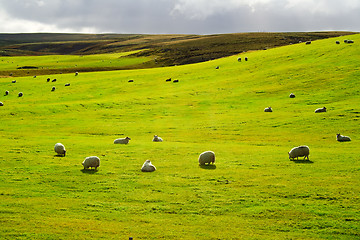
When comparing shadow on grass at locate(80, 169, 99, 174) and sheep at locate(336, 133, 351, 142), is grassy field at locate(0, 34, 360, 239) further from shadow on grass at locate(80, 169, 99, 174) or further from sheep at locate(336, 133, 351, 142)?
sheep at locate(336, 133, 351, 142)

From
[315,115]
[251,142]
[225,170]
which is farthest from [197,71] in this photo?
[225,170]

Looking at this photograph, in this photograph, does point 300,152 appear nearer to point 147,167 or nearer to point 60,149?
point 147,167

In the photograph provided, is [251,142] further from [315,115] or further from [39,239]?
[39,239]

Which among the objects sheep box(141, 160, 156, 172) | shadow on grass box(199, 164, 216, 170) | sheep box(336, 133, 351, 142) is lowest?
sheep box(141, 160, 156, 172)

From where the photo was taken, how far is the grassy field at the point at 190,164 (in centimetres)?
1560

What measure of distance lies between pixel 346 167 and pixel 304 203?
6407 millimetres

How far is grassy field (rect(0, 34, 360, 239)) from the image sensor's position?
1560cm

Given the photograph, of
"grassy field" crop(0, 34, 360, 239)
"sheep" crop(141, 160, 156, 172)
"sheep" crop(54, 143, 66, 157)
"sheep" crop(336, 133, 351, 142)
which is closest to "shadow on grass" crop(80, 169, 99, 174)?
"grassy field" crop(0, 34, 360, 239)

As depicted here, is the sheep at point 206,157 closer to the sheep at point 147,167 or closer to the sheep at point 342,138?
the sheep at point 147,167

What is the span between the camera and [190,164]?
954 inches

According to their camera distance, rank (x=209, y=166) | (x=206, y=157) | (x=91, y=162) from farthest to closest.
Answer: (x=206, y=157)
(x=209, y=166)
(x=91, y=162)

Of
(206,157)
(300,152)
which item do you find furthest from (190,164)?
(300,152)

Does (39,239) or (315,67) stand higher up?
(315,67)

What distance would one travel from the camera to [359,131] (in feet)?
110
